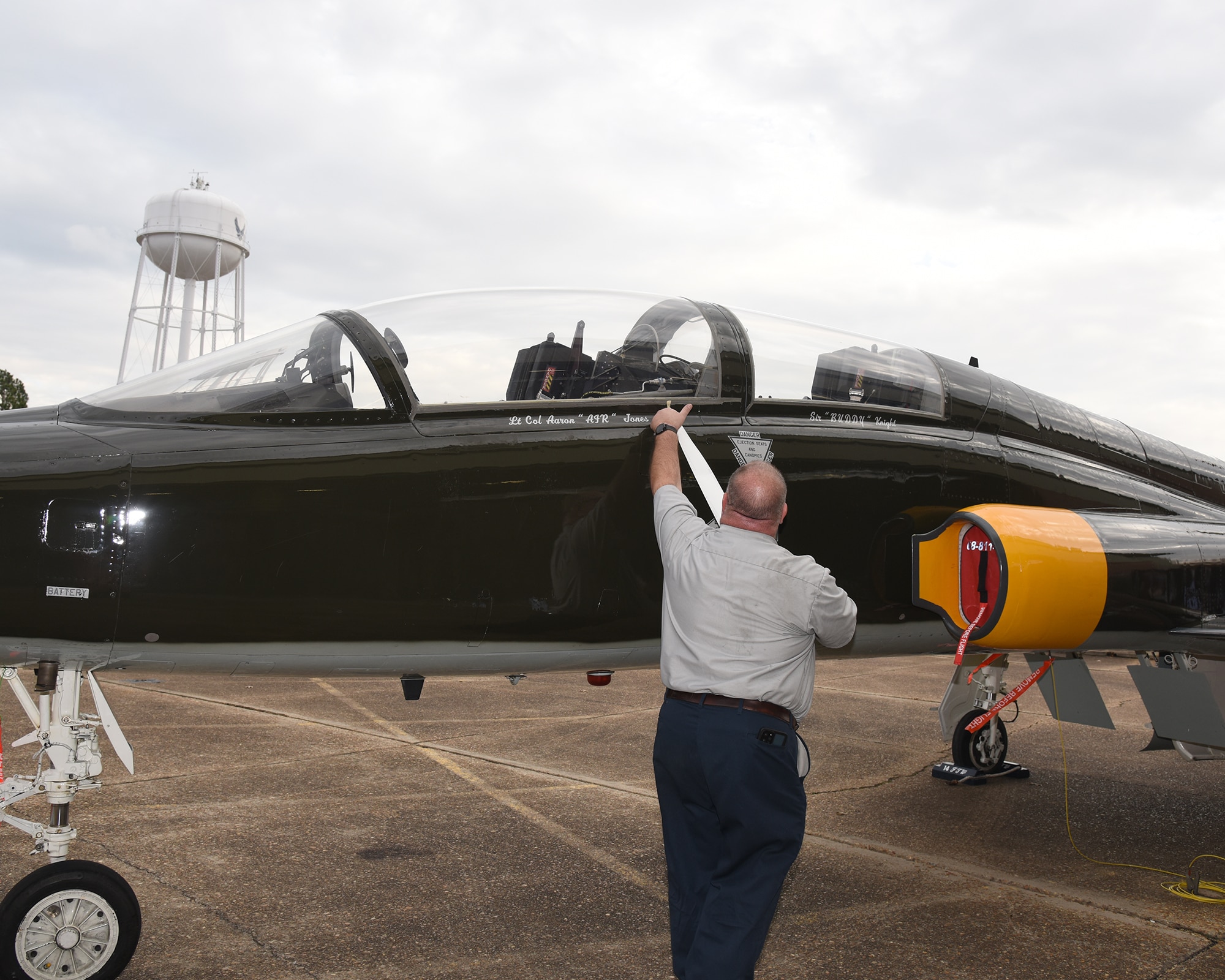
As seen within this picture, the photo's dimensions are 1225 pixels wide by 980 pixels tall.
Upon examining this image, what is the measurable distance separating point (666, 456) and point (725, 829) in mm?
1233

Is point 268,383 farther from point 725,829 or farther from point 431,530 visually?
point 725,829

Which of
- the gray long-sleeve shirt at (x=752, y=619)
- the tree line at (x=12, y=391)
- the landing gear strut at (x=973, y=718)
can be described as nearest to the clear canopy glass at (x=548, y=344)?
the gray long-sleeve shirt at (x=752, y=619)

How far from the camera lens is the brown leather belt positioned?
2725 mm

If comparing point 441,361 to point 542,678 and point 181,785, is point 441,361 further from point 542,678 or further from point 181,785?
point 542,678

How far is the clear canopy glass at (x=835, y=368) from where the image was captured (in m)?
4.09

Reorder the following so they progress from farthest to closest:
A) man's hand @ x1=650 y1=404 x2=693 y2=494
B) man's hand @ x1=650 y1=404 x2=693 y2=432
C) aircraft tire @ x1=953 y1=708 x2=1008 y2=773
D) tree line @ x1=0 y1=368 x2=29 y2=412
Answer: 1. tree line @ x1=0 y1=368 x2=29 y2=412
2. aircraft tire @ x1=953 y1=708 x2=1008 y2=773
3. man's hand @ x1=650 y1=404 x2=693 y2=432
4. man's hand @ x1=650 y1=404 x2=693 y2=494

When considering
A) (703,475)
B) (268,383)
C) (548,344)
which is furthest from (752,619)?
(268,383)

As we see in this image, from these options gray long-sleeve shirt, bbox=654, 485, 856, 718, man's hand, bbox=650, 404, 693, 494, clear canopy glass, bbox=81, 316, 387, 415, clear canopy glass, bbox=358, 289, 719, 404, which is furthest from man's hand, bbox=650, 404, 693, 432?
clear canopy glass, bbox=81, 316, 387, 415

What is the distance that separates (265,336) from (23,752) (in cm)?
452

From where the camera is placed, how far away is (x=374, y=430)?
10.9 feet

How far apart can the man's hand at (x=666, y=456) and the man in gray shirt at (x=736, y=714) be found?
0.90 ft

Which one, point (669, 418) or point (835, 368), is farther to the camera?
point (835, 368)

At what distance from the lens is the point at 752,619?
276 cm

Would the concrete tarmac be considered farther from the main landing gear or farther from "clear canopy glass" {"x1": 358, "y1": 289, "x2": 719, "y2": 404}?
"clear canopy glass" {"x1": 358, "y1": 289, "x2": 719, "y2": 404}
